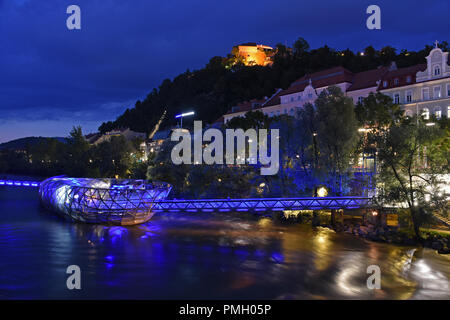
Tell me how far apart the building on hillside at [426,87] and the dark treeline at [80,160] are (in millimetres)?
41323

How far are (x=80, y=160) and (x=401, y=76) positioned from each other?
217 ft

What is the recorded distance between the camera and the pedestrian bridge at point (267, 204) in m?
31.5

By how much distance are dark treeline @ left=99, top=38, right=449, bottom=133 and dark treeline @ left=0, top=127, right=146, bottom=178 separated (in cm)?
3262

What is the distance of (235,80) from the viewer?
10800 cm

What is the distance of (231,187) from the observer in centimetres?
4334

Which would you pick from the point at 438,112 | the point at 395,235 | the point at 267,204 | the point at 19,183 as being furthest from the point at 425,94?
the point at 19,183

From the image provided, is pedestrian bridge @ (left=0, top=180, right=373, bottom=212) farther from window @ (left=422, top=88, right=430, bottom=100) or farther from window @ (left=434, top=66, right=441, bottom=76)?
window @ (left=434, top=66, right=441, bottom=76)

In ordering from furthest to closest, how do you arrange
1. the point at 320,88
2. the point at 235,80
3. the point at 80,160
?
the point at 235,80
the point at 80,160
the point at 320,88

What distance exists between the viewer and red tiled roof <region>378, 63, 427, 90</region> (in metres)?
48.5

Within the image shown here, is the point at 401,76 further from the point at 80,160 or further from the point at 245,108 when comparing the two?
the point at 80,160

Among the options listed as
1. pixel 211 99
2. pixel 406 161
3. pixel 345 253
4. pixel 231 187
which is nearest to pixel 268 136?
pixel 231 187

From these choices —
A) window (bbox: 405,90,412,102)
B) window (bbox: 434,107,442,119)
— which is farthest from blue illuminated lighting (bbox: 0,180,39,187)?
window (bbox: 434,107,442,119)

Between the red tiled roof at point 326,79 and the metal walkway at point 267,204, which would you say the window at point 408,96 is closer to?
the red tiled roof at point 326,79

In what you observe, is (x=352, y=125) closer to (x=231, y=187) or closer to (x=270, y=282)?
(x=231, y=187)
